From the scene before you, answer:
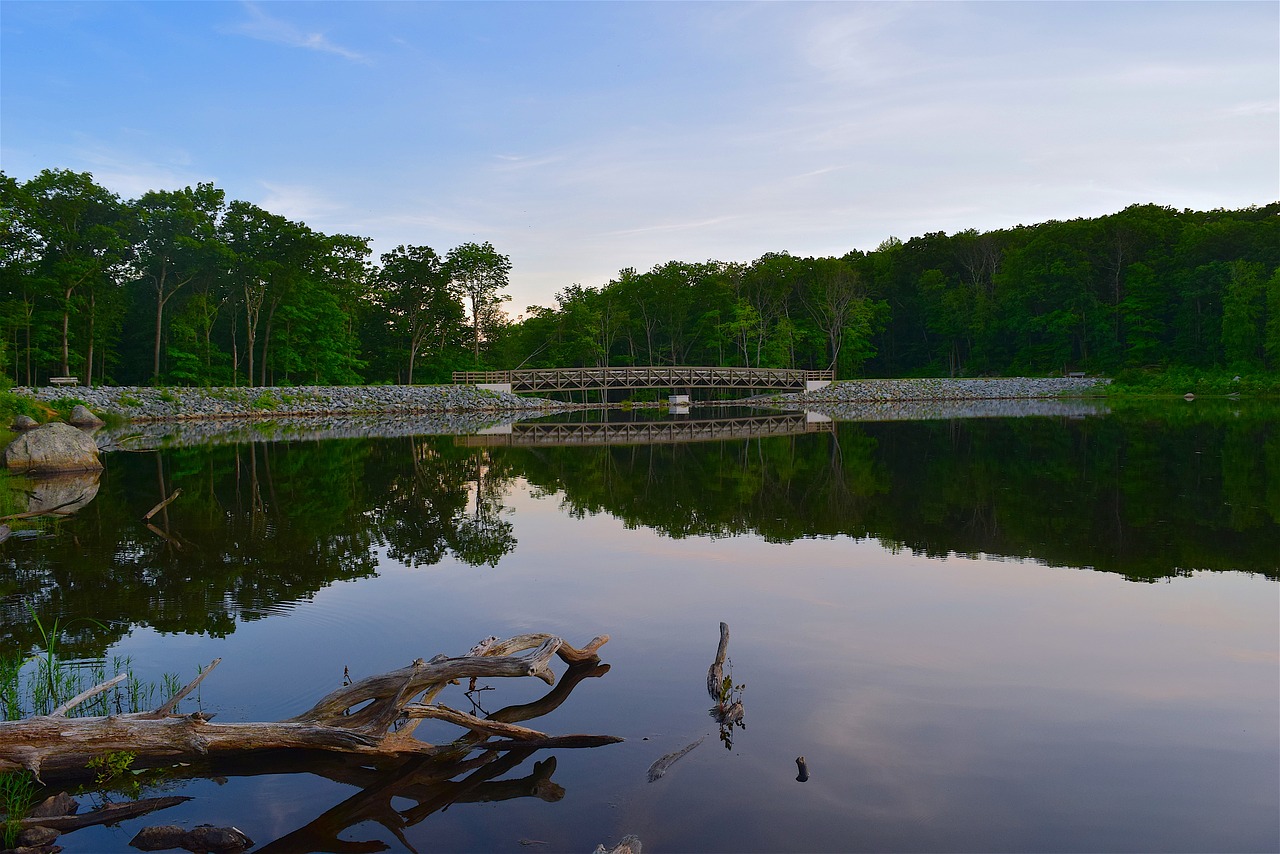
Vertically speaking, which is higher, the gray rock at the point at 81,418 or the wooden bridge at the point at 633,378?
the wooden bridge at the point at 633,378

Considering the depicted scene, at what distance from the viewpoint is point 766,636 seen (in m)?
7.31

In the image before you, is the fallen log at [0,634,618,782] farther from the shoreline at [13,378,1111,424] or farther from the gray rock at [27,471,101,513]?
the shoreline at [13,378,1111,424]

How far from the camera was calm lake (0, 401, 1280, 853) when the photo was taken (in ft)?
14.7

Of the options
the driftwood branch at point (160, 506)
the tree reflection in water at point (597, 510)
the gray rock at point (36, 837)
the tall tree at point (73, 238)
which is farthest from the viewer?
the tall tree at point (73, 238)

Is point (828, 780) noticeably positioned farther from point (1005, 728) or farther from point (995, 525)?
point (995, 525)

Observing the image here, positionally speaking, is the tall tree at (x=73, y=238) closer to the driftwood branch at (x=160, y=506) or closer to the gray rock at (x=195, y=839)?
the driftwood branch at (x=160, y=506)

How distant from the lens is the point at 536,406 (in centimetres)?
5609

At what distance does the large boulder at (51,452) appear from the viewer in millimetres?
19656

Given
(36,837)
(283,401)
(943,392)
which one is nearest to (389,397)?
(283,401)

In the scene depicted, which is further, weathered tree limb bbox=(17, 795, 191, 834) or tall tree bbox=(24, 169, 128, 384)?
tall tree bbox=(24, 169, 128, 384)

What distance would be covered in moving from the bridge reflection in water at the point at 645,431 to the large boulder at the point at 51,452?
10.6 metres

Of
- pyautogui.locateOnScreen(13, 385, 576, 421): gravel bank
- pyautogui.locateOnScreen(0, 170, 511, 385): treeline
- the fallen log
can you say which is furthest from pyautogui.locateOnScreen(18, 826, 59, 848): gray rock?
pyautogui.locateOnScreen(0, 170, 511, 385): treeline

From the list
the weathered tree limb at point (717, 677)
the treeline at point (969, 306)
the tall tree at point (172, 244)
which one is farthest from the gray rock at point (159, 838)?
the treeline at point (969, 306)

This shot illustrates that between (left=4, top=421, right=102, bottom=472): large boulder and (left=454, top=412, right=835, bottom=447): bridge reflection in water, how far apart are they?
10643mm
